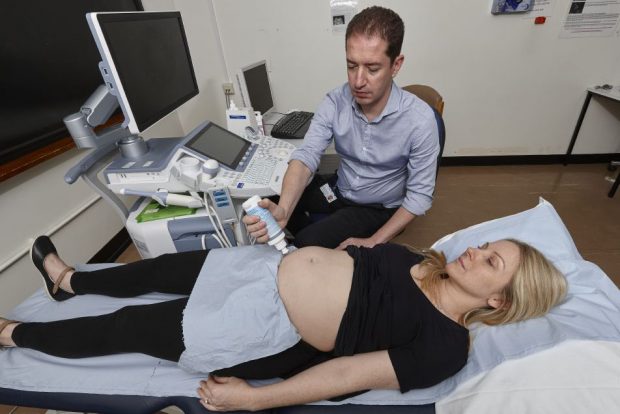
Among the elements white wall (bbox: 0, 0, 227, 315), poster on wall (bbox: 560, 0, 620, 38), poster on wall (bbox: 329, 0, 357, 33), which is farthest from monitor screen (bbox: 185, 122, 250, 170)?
poster on wall (bbox: 560, 0, 620, 38)

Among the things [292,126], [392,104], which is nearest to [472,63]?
[292,126]

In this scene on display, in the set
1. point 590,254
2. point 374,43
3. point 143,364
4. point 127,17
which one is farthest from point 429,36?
point 143,364

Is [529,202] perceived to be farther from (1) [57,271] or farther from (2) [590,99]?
(1) [57,271]

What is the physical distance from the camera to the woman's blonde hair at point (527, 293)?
0.88m

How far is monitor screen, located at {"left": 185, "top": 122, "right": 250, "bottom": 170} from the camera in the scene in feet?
4.29

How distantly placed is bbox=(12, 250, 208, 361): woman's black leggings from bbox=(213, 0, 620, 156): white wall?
2004 mm

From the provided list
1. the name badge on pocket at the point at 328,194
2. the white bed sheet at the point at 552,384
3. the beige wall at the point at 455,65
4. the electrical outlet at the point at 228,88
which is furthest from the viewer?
the electrical outlet at the point at 228,88

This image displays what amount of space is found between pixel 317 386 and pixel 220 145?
1039 mm

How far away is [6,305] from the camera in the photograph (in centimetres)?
139

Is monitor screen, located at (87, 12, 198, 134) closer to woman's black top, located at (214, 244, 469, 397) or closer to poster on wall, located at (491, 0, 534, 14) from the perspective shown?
woman's black top, located at (214, 244, 469, 397)

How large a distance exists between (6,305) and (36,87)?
1.03 m

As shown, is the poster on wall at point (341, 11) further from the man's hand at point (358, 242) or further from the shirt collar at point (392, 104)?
the man's hand at point (358, 242)

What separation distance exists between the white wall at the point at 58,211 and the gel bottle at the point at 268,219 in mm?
1062

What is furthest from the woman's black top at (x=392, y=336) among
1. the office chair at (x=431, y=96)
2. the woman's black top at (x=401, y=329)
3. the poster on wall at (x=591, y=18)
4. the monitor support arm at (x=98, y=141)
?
the poster on wall at (x=591, y=18)
